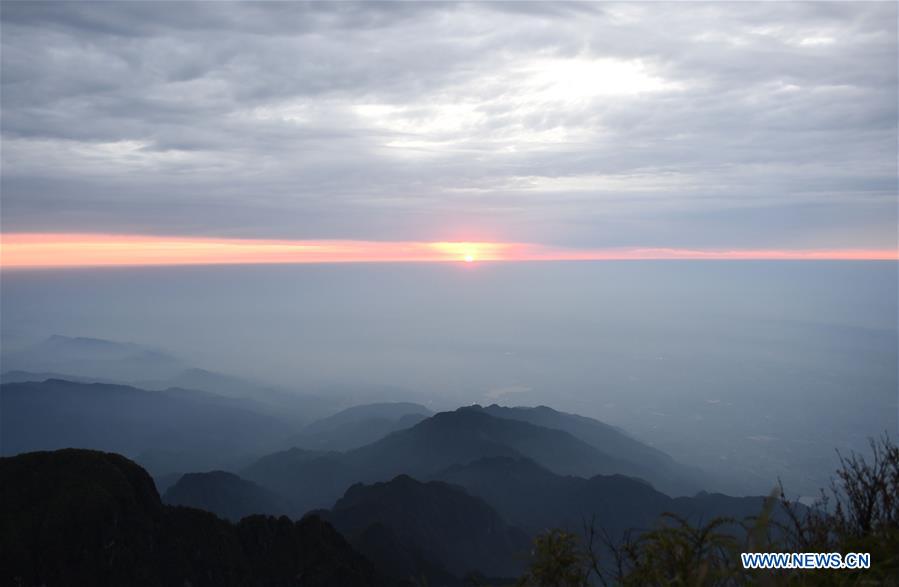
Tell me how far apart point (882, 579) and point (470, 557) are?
119394 mm

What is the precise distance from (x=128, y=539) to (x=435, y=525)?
66.4 m

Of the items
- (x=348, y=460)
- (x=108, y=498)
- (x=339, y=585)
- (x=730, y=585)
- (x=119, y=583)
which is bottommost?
A: (x=348, y=460)

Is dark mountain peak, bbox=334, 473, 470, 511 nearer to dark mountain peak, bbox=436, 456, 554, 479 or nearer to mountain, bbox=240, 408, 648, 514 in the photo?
dark mountain peak, bbox=436, 456, 554, 479

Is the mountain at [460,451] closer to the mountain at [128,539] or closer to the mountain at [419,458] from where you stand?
the mountain at [419,458]

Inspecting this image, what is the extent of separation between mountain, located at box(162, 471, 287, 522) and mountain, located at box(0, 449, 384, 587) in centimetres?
7032

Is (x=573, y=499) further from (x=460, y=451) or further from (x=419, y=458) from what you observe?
(x=419, y=458)

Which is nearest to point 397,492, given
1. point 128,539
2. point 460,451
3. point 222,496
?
point 222,496

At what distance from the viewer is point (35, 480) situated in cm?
7069

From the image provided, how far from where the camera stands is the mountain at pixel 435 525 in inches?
4122

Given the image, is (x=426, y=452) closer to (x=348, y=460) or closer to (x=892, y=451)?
(x=348, y=460)

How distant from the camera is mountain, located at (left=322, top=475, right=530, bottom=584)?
10469 cm

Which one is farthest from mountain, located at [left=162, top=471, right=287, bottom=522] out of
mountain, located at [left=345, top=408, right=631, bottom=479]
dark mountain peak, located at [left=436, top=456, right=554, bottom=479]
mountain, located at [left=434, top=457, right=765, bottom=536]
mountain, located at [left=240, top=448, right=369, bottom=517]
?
mountain, located at [left=434, top=457, right=765, bottom=536]

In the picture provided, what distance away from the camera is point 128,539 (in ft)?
221

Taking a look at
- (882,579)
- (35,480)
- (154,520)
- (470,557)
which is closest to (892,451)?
(882,579)
